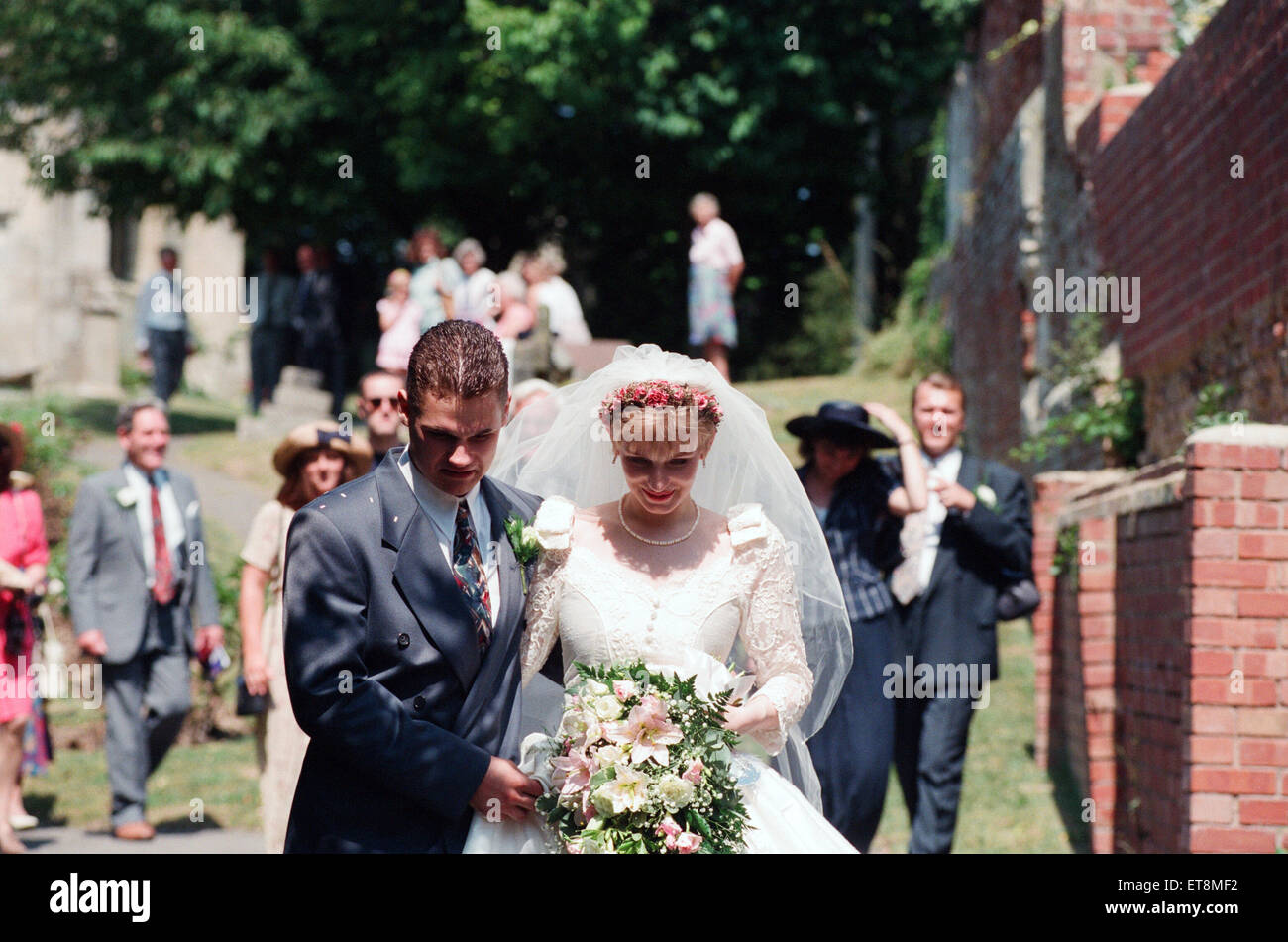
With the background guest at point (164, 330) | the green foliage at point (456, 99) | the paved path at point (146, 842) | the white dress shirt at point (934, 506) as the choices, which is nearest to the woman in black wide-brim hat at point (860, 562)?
the white dress shirt at point (934, 506)

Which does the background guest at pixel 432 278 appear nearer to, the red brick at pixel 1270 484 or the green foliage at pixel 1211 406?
the green foliage at pixel 1211 406

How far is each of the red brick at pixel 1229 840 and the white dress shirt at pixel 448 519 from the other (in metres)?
2.94

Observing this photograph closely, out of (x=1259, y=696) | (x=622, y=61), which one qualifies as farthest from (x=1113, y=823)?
(x=622, y=61)

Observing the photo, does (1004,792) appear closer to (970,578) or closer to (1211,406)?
(970,578)

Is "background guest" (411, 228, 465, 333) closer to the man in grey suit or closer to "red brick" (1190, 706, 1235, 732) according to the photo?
the man in grey suit

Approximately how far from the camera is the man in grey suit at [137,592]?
7.83m

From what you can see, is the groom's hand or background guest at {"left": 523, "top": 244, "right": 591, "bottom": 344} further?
background guest at {"left": 523, "top": 244, "right": 591, "bottom": 344}

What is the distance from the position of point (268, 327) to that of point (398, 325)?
17.3 ft

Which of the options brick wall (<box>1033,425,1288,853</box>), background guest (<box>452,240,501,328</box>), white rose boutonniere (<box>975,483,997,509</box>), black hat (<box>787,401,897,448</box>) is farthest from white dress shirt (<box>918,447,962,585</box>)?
background guest (<box>452,240,501,328</box>)

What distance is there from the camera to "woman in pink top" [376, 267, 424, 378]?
46.9 ft

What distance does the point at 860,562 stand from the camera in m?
6.32

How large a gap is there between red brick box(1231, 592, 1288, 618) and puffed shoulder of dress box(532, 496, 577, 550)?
267cm

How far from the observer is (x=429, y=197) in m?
23.7
